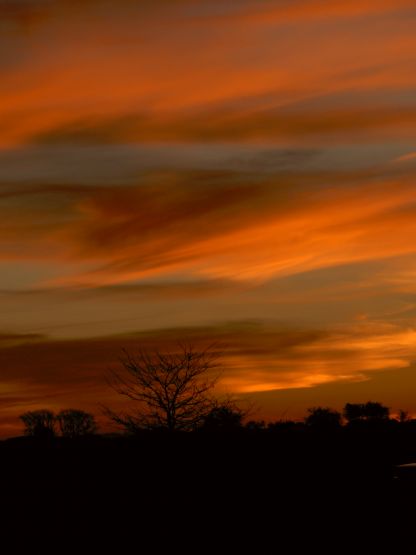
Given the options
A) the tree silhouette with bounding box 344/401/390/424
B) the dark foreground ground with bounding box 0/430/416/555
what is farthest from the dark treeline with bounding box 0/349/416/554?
the tree silhouette with bounding box 344/401/390/424

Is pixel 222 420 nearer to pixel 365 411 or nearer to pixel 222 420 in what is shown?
pixel 222 420

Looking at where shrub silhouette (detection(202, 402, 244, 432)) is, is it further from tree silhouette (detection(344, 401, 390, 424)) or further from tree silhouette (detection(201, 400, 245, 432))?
tree silhouette (detection(344, 401, 390, 424))

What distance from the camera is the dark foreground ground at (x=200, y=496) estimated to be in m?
29.0

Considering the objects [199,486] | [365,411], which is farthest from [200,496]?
[365,411]

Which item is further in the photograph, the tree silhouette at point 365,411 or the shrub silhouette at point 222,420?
the tree silhouette at point 365,411

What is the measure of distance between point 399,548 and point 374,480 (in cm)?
1320

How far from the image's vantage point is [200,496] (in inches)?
1475

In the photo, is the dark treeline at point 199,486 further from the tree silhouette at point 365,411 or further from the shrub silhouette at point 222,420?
the tree silhouette at point 365,411

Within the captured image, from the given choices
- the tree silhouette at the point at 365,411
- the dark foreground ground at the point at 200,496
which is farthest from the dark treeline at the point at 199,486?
the tree silhouette at the point at 365,411

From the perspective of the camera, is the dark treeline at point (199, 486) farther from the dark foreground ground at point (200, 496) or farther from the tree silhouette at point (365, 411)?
the tree silhouette at point (365, 411)

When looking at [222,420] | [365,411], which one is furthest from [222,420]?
[365,411]

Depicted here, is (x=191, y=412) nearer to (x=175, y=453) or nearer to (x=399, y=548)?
(x=175, y=453)

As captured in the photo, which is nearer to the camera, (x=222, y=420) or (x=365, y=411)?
(x=222, y=420)

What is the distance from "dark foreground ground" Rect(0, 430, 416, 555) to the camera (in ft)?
95.3
